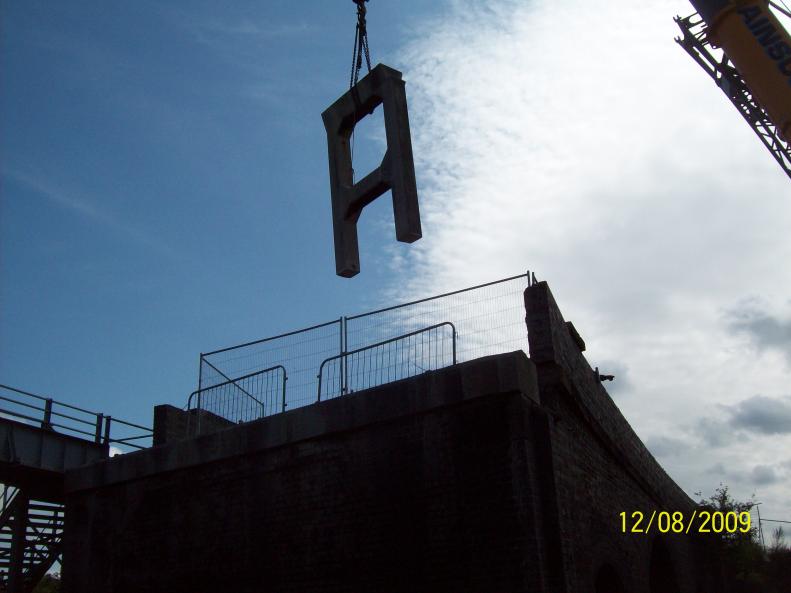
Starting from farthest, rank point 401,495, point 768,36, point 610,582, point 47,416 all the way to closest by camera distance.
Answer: point 47,416 → point 768,36 → point 610,582 → point 401,495

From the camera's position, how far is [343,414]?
1162 cm

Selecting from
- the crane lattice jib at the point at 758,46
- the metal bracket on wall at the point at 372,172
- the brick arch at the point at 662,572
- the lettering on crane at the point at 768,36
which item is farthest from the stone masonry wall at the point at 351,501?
the brick arch at the point at 662,572

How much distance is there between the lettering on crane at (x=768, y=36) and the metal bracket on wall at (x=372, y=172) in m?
7.20

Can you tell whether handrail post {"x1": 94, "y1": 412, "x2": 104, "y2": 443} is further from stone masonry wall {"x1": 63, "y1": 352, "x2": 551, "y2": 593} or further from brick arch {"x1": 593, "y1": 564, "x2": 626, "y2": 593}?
brick arch {"x1": 593, "y1": 564, "x2": 626, "y2": 593}

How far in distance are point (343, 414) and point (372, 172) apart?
12.7 ft

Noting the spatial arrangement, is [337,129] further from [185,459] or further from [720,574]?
[720,574]

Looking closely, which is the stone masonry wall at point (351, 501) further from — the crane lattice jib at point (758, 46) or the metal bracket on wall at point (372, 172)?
the crane lattice jib at point (758, 46)

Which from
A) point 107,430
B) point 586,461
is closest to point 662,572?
point 586,461

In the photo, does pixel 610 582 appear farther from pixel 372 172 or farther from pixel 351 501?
pixel 372 172

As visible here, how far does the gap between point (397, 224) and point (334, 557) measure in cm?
494

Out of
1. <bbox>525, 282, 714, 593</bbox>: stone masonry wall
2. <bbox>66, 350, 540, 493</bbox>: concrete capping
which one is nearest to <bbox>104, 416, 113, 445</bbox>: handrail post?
<bbox>66, 350, 540, 493</bbox>: concrete capping

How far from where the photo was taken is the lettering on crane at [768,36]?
1323 centimetres

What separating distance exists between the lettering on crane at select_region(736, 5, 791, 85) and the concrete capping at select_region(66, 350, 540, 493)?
688 centimetres

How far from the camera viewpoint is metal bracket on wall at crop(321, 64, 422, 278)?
29.2 feet
